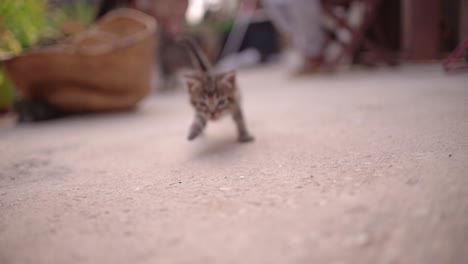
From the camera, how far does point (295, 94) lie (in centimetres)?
298

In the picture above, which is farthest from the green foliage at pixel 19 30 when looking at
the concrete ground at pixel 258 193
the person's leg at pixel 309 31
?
the person's leg at pixel 309 31

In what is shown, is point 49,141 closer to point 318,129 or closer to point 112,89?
point 112,89

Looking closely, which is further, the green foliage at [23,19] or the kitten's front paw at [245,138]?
the green foliage at [23,19]

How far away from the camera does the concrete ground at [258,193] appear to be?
0.65m

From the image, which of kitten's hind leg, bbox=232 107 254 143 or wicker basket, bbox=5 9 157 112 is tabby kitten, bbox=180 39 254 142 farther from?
wicker basket, bbox=5 9 157 112

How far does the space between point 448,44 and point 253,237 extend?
2032 millimetres

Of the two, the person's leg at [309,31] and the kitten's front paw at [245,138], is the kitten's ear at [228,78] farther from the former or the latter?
the person's leg at [309,31]

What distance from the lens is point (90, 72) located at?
2568mm

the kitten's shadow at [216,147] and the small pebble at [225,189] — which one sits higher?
the small pebble at [225,189]

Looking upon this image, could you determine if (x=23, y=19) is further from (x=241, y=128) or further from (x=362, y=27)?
(x=362, y=27)

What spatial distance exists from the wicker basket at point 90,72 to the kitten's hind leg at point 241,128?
4.47 ft

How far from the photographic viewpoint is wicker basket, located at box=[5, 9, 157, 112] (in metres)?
2.47

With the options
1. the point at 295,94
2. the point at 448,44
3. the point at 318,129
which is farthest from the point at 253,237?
the point at 295,94

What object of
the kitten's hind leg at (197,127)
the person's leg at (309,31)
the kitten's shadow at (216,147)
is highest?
the person's leg at (309,31)
